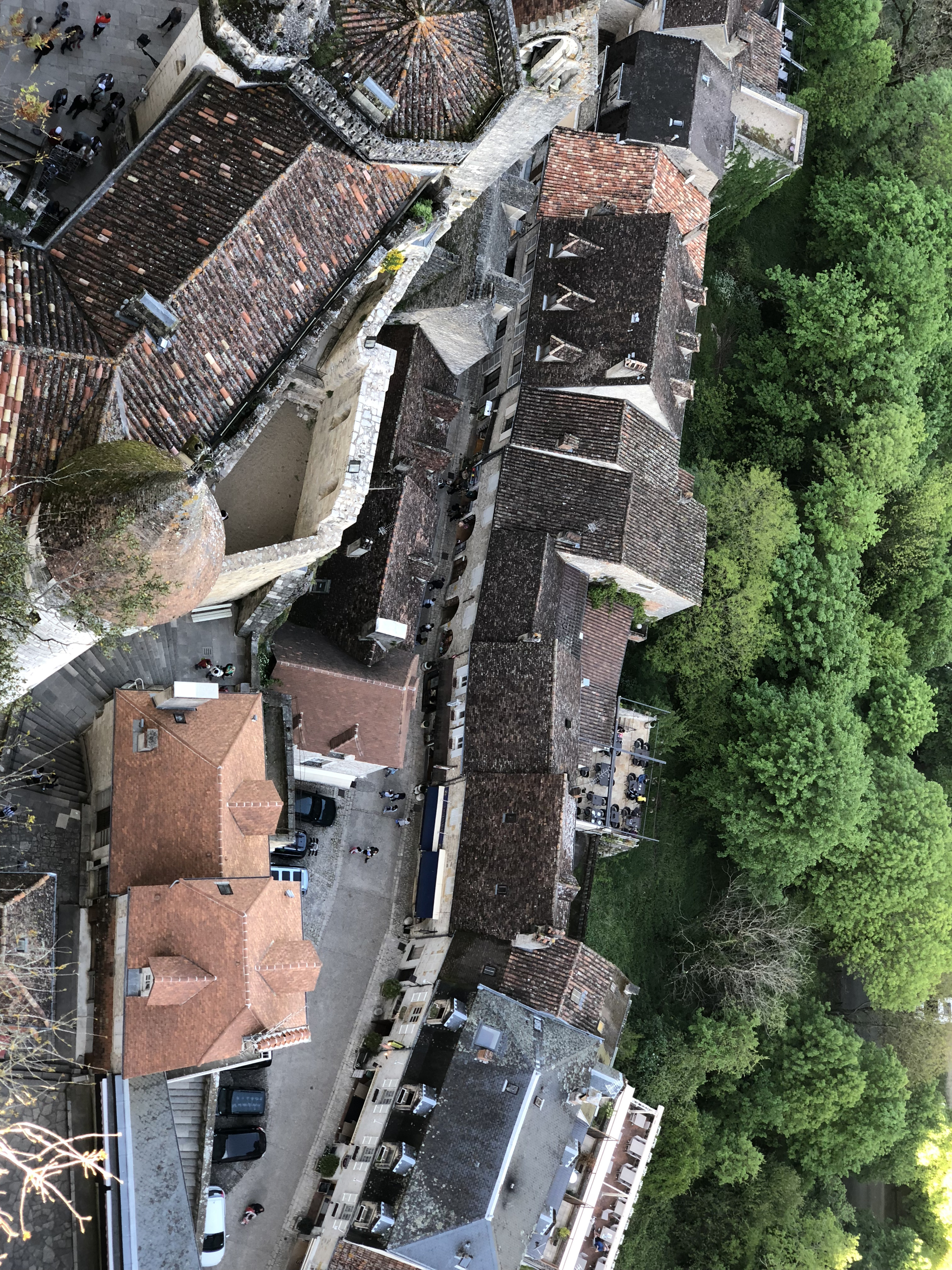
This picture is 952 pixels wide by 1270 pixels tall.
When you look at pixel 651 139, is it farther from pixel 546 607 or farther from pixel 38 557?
pixel 38 557

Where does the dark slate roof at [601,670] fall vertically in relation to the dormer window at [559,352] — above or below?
below

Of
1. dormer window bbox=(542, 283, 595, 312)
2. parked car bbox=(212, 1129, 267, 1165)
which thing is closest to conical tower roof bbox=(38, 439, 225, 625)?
parked car bbox=(212, 1129, 267, 1165)

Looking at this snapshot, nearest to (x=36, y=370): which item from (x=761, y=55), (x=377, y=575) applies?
(x=377, y=575)

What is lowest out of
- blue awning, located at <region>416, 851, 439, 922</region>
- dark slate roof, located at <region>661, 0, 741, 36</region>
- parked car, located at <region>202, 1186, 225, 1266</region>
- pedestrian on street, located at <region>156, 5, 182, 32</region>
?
parked car, located at <region>202, 1186, 225, 1266</region>

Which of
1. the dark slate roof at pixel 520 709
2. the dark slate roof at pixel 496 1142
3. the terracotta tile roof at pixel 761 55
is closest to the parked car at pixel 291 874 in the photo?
the dark slate roof at pixel 520 709

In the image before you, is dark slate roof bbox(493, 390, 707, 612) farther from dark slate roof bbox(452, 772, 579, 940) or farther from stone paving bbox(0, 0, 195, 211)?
stone paving bbox(0, 0, 195, 211)

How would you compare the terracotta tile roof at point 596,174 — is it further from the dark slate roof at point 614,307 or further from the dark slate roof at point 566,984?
the dark slate roof at point 566,984
